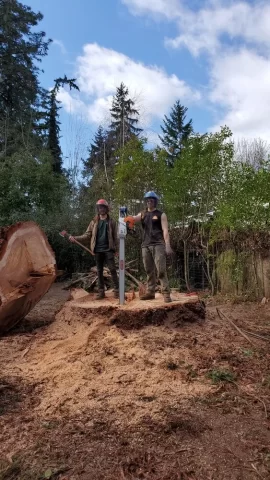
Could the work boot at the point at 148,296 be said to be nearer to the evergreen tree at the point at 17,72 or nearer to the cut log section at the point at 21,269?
the cut log section at the point at 21,269

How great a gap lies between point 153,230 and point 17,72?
735 inches

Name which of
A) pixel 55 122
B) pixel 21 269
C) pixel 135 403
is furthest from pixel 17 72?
pixel 135 403

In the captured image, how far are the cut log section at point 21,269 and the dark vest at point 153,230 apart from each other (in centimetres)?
134

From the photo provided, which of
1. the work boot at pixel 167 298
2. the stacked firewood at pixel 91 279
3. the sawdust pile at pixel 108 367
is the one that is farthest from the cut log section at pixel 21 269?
the stacked firewood at pixel 91 279

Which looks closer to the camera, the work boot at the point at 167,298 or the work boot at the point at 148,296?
the work boot at the point at 167,298

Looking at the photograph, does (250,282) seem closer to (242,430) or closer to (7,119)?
(242,430)

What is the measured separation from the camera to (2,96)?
68.0ft

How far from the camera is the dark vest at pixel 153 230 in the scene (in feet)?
17.3

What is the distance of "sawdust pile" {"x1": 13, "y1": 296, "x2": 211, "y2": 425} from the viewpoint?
309 cm

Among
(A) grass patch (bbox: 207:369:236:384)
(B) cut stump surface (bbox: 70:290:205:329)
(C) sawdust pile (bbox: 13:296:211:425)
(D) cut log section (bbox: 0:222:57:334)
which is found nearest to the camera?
(C) sawdust pile (bbox: 13:296:211:425)

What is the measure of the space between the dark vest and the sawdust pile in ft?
3.91

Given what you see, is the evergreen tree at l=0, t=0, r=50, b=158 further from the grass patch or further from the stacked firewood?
the grass patch

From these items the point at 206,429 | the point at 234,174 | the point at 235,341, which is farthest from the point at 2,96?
the point at 206,429

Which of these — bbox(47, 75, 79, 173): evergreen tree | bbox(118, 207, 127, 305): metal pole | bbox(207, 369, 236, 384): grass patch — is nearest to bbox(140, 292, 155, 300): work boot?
bbox(118, 207, 127, 305): metal pole
